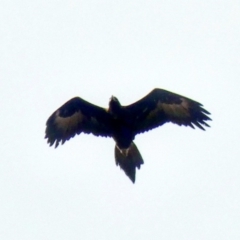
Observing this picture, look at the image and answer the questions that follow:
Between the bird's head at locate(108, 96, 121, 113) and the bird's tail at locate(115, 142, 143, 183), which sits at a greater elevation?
the bird's head at locate(108, 96, 121, 113)

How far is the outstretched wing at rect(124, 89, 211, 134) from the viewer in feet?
45.5

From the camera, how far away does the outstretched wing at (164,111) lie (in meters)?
13.9

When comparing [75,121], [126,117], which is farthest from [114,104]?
[75,121]

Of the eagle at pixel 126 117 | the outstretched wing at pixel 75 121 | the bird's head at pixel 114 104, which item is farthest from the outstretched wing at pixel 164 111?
the outstretched wing at pixel 75 121

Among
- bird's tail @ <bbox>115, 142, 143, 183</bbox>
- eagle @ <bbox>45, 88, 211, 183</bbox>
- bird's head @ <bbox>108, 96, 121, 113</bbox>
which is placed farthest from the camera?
eagle @ <bbox>45, 88, 211, 183</bbox>

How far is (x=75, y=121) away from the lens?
46.2ft

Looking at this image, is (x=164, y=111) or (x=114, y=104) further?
(x=164, y=111)

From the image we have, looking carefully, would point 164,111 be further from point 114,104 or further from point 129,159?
point 129,159

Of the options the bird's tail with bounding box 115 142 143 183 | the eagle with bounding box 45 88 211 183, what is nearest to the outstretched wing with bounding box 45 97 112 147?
the eagle with bounding box 45 88 211 183

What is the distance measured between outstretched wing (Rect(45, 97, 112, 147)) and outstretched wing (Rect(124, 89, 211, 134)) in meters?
0.58

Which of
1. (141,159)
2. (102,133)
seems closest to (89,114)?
(102,133)

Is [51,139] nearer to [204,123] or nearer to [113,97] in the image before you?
[113,97]

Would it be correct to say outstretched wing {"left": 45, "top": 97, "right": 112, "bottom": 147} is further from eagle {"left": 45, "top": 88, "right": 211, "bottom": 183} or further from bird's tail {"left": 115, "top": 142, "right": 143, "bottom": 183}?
bird's tail {"left": 115, "top": 142, "right": 143, "bottom": 183}

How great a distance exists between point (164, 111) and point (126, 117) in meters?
0.78
